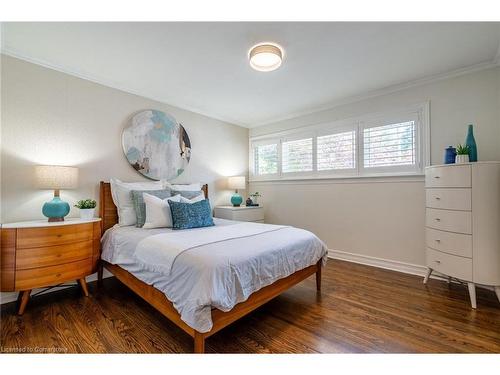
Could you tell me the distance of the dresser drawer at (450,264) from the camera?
2.05 m

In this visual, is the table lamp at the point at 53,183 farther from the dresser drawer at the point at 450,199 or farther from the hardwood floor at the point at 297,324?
the dresser drawer at the point at 450,199

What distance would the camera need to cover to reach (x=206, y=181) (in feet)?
12.7

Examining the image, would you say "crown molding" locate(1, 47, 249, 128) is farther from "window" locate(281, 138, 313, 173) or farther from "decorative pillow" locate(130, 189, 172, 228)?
"window" locate(281, 138, 313, 173)

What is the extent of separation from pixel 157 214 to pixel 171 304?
1.08 metres

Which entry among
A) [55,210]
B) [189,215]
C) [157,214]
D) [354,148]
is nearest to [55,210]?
[55,210]

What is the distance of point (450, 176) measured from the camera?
2164 millimetres

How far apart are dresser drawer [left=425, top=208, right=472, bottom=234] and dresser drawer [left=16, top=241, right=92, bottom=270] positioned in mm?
3432

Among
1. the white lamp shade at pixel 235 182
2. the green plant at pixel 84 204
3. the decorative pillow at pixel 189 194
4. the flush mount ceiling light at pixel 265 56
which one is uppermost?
the flush mount ceiling light at pixel 265 56

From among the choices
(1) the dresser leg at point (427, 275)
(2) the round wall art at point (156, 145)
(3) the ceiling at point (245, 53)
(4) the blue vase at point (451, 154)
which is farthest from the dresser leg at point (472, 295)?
(2) the round wall art at point (156, 145)

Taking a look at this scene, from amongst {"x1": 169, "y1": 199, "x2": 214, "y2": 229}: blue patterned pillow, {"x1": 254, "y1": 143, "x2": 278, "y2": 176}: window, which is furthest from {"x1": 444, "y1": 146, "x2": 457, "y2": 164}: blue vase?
{"x1": 169, "y1": 199, "x2": 214, "y2": 229}: blue patterned pillow

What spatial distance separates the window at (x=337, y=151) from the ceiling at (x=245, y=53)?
64 centimetres
